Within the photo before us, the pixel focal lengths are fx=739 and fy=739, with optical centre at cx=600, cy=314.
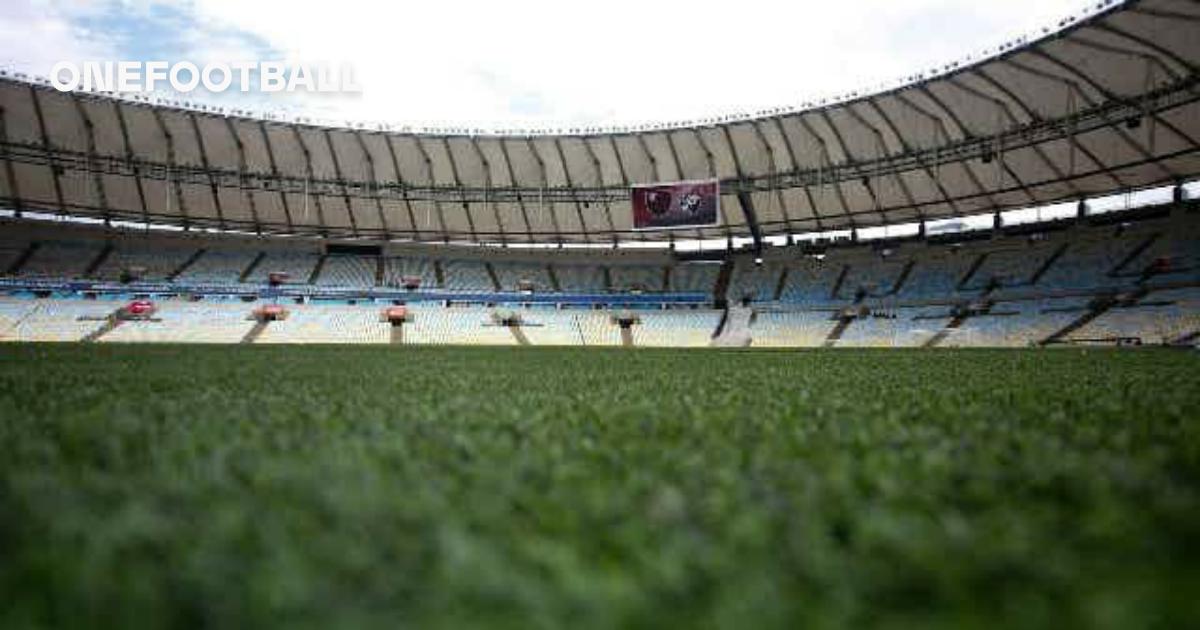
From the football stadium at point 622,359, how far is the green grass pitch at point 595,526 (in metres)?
0.01

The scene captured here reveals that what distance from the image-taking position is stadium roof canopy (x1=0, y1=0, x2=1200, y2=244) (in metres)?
28.6

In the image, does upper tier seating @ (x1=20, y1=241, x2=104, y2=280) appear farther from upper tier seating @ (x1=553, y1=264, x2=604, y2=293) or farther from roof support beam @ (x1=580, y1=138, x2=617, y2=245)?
roof support beam @ (x1=580, y1=138, x2=617, y2=245)

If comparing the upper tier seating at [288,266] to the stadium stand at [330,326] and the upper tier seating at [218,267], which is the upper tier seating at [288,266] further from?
the stadium stand at [330,326]

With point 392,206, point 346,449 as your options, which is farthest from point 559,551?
point 392,206

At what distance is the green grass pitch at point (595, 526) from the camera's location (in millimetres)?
965

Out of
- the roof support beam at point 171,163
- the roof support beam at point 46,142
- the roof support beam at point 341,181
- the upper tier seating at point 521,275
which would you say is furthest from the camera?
the upper tier seating at point 521,275

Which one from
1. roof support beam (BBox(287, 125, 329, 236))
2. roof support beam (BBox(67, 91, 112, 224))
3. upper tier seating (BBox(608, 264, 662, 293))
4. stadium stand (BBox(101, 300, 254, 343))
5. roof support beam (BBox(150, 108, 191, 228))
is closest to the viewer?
stadium stand (BBox(101, 300, 254, 343))

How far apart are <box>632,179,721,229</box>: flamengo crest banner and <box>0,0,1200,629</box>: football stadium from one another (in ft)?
0.53

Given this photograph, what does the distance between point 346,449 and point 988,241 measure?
42592mm

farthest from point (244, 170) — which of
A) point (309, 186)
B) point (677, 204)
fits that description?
point (677, 204)

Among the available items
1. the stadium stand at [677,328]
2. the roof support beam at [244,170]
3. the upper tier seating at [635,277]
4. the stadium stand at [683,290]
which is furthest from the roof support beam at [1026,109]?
the roof support beam at [244,170]

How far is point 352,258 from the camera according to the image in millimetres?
44125

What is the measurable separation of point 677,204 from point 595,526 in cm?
3756

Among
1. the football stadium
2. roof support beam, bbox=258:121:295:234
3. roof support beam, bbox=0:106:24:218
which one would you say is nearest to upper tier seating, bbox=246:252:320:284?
the football stadium
